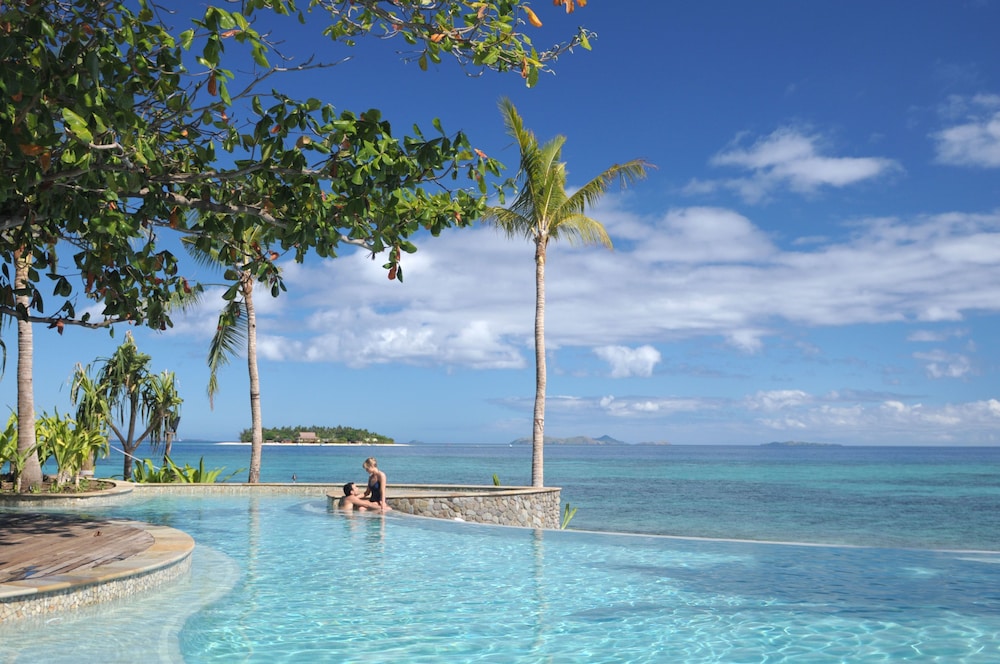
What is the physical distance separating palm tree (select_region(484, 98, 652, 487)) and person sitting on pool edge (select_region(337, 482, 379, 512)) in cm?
606

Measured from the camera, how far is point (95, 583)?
7.61 meters

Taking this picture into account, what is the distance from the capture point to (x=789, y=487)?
6438 cm

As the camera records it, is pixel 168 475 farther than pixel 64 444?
Yes

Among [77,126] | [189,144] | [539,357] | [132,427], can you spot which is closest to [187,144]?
[189,144]

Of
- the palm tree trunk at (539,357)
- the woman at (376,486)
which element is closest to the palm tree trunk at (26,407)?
the woman at (376,486)

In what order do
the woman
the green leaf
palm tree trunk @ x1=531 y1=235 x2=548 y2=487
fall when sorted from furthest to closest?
palm tree trunk @ x1=531 y1=235 x2=548 y2=487
the woman
the green leaf

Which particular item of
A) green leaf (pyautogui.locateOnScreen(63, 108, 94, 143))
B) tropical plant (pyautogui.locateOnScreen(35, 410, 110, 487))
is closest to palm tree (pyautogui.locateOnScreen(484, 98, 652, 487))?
tropical plant (pyautogui.locateOnScreen(35, 410, 110, 487))

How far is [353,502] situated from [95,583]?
9.66 meters

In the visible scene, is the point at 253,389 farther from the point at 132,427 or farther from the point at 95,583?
the point at 95,583

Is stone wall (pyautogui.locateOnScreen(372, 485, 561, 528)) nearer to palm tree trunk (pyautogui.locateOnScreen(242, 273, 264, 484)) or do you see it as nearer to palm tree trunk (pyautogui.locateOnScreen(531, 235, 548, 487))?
palm tree trunk (pyautogui.locateOnScreen(531, 235, 548, 487))

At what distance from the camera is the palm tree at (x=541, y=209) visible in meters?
22.2

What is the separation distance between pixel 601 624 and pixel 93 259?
617cm

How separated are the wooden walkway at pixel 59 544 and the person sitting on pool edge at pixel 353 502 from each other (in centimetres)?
595

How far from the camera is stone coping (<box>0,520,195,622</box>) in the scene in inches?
272
